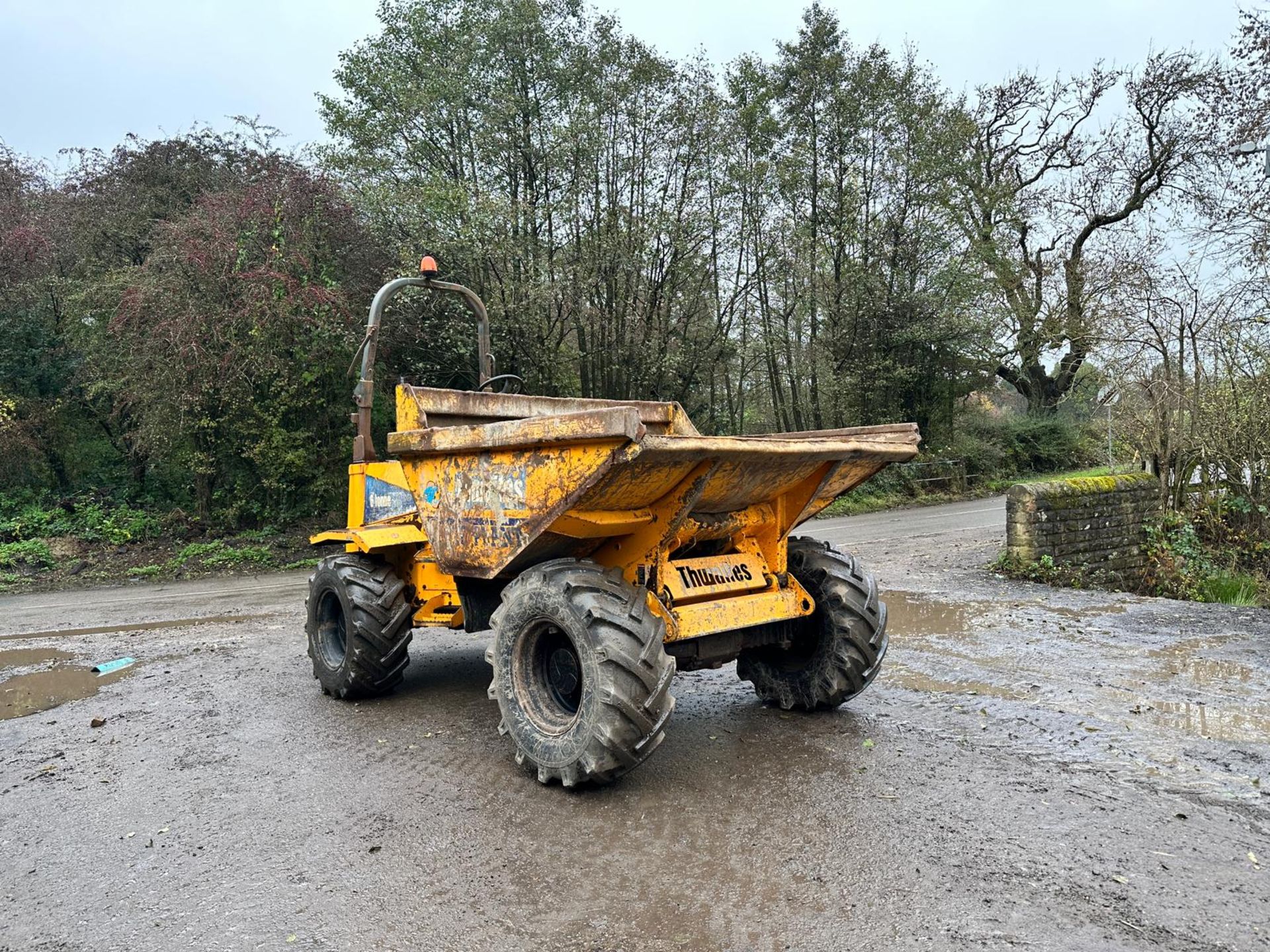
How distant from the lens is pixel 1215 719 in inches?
181

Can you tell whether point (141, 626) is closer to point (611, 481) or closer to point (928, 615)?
point (611, 481)

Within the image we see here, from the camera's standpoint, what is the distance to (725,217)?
2048 cm

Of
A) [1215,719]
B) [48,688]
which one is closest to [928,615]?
[1215,719]

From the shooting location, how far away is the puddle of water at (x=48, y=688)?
557cm

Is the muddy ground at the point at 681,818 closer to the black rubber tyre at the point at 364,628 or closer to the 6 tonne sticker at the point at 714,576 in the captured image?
the black rubber tyre at the point at 364,628

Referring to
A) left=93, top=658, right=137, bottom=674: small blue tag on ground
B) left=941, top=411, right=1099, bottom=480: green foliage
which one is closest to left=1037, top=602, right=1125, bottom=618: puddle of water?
left=93, top=658, right=137, bottom=674: small blue tag on ground

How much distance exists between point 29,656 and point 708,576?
6.50 meters

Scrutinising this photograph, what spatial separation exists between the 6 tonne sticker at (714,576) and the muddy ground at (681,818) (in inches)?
32.5

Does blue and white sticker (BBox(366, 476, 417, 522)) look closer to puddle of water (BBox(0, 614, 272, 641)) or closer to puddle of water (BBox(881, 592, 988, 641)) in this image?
puddle of water (BBox(881, 592, 988, 641))

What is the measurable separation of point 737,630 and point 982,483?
22686mm

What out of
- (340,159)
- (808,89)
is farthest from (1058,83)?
(340,159)

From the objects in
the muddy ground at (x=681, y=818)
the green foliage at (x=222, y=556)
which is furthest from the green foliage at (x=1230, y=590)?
the green foliage at (x=222, y=556)

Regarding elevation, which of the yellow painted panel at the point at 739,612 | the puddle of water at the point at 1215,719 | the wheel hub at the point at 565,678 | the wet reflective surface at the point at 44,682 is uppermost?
the yellow painted panel at the point at 739,612

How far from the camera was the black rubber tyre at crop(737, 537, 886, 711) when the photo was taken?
4492 mm
